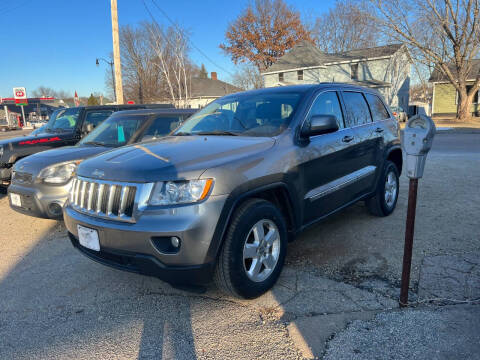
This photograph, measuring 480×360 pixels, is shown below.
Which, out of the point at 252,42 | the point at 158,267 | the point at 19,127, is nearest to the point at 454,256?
the point at 158,267

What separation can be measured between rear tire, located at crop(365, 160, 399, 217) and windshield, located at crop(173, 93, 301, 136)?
6.29 feet

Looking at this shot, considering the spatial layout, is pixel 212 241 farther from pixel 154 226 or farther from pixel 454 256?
pixel 454 256

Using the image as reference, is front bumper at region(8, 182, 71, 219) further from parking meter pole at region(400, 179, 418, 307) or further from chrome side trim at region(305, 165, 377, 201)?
parking meter pole at region(400, 179, 418, 307)

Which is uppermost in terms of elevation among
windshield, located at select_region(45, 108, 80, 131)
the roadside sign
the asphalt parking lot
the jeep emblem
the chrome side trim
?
the roadside sign

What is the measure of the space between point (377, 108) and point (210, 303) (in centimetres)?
356

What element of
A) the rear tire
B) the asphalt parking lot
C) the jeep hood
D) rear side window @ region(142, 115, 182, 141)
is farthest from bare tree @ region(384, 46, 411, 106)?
the jeep hood

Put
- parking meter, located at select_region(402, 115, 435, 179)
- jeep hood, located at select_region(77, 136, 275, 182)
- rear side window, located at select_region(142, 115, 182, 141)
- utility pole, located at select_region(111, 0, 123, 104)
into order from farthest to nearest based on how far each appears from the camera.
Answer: utility pole, located at select_region(111, 0, 123, 104), rear side window, located at select_region(142, 115, 182, 141), jeep hood, located at select_region(77, 136, 275, 182), parking meter, located at select_region(402, 115, 435, 179)

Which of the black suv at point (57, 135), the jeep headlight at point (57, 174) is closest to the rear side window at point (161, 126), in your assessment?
the jeep headlight at point (57, 174)

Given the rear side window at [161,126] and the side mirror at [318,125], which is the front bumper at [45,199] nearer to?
the rear side window at [161,126]

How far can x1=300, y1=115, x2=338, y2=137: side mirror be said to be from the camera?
319 centimetres

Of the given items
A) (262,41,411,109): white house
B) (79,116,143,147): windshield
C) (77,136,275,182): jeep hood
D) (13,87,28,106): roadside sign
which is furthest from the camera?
(13,87,28,106): roadside sign

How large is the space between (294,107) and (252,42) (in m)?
46.3

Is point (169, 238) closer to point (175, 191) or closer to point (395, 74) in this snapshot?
point (175, 191)

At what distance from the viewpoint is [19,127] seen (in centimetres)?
4700
